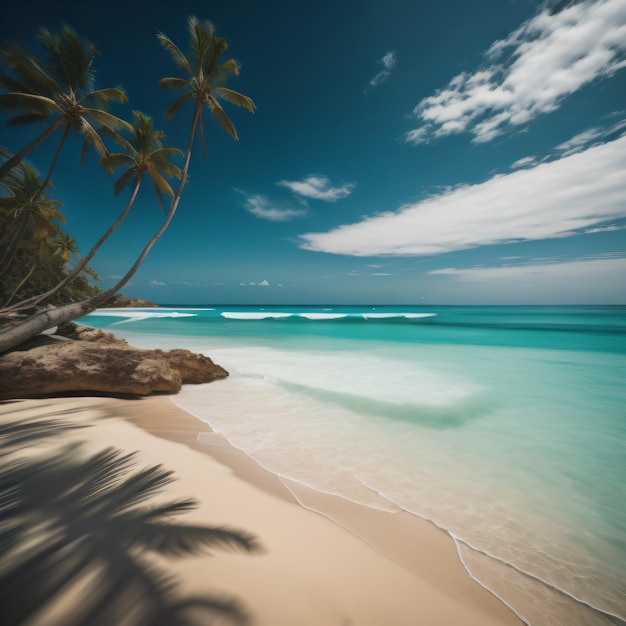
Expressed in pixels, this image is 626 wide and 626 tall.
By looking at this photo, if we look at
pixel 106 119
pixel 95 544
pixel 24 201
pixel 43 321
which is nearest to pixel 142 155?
pixel 106 119

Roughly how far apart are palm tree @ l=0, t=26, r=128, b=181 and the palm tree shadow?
28.2 feet

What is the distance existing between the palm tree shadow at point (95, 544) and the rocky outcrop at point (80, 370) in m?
2.58

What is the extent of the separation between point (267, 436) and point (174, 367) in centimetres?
390

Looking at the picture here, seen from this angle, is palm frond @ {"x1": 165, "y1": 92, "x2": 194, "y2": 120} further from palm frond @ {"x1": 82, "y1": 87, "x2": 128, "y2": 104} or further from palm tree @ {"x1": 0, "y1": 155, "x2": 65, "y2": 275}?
palm tree @ {"x1": 0, "y1": 155, "x2": 65, "y2": 275}

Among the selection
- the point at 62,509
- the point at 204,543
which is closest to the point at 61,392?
the point at 62,509

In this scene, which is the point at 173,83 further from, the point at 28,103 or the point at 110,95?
the point at 28,103

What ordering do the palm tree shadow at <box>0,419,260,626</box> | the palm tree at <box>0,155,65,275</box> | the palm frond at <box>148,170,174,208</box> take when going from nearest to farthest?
1. the palm tree shadow at <box>0,419,260,626</box>
2. the palm frond at <box>148,170,174,208</box>
3. the palm tree at <box>0,155,65,275</box>

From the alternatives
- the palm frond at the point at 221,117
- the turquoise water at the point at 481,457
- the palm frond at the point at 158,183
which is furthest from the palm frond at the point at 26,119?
the turquoise water at the point at 481,457

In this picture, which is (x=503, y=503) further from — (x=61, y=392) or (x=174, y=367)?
(x=61, y=392)

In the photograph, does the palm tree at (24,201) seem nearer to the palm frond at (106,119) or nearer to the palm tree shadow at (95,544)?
the palm frond at (106,119)

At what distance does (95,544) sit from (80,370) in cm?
470

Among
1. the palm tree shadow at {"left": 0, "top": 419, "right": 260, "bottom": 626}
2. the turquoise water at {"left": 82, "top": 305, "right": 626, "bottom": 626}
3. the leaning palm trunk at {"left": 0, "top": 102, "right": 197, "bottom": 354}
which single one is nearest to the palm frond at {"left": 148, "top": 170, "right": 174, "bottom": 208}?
the leaning palm trunk at {"left": 0, "top": 102, "right": 197, "bottom": 354}

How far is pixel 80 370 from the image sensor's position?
5.36 metres

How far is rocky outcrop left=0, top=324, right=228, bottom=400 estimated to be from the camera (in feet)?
16.5
